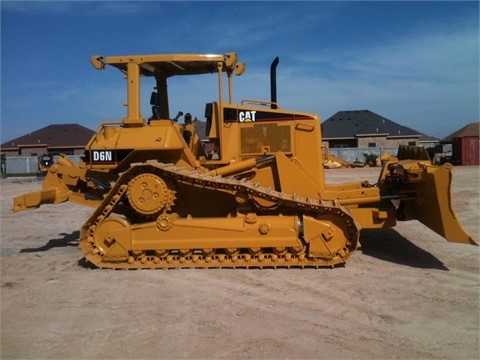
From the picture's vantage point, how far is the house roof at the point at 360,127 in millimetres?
48406

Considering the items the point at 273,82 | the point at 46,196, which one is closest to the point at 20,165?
the point at 46,196

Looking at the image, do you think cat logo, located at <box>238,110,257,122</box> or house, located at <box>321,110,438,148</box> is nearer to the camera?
cat logo, located at <box>238,110,257,122</box>

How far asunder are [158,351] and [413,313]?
2.64 meters

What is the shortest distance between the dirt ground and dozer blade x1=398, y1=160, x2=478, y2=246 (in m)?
0.58

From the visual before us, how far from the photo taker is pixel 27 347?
4125mm

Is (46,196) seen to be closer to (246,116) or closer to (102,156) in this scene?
(102,156)

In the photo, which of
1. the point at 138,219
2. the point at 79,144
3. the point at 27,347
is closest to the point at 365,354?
the point at 27,347

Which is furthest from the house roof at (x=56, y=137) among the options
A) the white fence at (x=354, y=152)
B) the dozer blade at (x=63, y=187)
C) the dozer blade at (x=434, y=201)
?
the dozer blade at (x=434, y=201)

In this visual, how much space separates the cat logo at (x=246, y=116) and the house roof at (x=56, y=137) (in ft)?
158

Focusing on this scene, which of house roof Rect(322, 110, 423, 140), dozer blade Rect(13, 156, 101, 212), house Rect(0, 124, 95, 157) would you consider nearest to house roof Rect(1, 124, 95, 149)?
house Rect(0, 124, 95, 157)

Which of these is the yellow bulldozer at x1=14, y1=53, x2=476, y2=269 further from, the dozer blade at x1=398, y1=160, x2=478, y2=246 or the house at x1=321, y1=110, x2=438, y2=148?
the house at x1=321, y1=110, x2=438, y2=148

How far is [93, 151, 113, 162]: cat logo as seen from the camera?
6891mm

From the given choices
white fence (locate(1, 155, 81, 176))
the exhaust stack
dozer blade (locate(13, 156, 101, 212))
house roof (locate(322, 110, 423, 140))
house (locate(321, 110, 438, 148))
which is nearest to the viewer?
dozer blade (locate(13, 156, 101, 212))

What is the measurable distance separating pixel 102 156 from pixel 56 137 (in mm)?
52356
